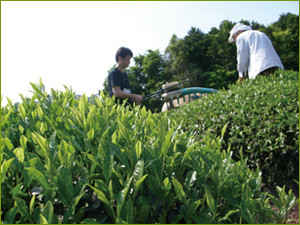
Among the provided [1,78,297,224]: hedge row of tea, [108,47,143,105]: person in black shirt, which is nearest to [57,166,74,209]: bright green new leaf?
[1,78,297,224]: hedge row of tea

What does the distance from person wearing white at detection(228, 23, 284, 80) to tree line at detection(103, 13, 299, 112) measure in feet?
105

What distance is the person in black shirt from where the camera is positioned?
496 cm

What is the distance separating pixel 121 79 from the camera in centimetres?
523

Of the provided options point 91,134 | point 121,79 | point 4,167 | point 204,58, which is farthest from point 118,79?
point 204,58

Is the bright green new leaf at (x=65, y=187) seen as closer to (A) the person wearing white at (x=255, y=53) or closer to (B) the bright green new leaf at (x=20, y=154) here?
(B) the bright green new leaf at (x=20, y=154)

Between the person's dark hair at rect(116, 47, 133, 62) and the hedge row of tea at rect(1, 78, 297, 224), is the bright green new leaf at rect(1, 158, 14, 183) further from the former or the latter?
the person's dark hair at rect(116, 47, 133, 62)

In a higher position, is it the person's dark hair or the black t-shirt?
the person's dark hair

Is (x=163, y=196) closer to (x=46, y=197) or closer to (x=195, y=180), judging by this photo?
(x=195, y=180)

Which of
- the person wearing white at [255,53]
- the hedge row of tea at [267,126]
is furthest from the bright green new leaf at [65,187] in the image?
the person wearing white at [255,53]

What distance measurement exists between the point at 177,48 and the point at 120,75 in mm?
41927

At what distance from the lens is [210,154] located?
4.44 ft

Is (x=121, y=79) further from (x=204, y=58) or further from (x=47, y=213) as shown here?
(x=204, y=58)

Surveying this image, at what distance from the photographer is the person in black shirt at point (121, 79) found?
4.96m

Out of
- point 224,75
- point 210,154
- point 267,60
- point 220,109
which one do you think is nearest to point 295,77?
point 267,60
